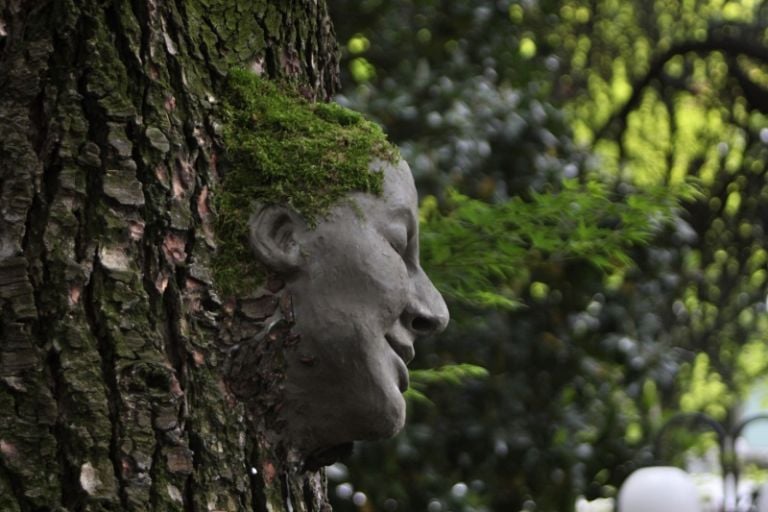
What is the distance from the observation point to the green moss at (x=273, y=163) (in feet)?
6.90

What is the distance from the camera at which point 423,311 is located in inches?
85.6

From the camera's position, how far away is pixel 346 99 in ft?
17.3

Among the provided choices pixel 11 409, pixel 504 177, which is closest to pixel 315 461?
pixel 11 409

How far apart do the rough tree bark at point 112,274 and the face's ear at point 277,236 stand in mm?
72

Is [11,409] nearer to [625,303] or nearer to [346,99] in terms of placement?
[346,99]

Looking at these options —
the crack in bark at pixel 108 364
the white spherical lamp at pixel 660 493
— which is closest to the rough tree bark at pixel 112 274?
the crack in bark at pixel 108 364

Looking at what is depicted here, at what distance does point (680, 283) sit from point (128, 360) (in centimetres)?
531

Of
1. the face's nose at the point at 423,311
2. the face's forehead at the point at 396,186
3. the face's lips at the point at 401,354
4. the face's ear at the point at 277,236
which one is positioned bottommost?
the face's lips at the point at 401,354

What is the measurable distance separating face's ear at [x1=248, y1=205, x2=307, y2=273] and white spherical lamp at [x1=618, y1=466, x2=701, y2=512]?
128 inches

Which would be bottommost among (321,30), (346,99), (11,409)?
(346,99)

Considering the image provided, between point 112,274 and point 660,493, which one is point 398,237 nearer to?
point 112,274

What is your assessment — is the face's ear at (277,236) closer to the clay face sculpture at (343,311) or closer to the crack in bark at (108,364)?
the clay face sculpture at (343,311)

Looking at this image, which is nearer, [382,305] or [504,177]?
[382,305]

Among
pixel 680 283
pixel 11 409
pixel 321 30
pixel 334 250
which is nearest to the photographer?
pixel 11 409
